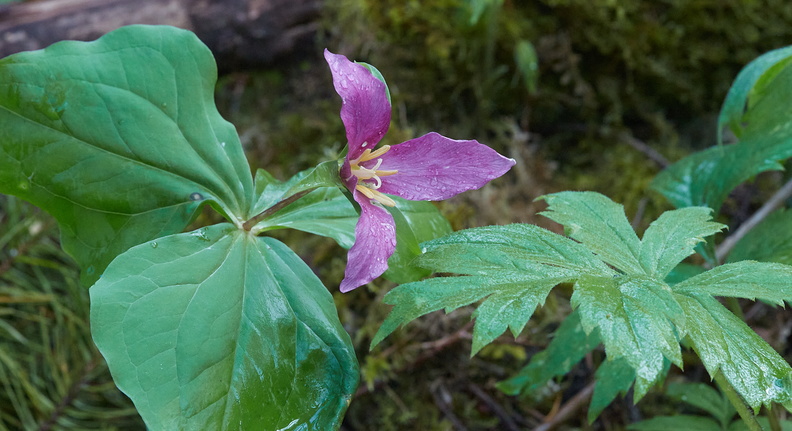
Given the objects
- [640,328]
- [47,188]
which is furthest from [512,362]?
[47,188]

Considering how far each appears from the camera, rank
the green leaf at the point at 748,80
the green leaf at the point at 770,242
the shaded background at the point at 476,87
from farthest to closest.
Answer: the shaded background at the point at 476,87 < the green leaf at the point at 748,80 < the green leaf at the point at 770,242

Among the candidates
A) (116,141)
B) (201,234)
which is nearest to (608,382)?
(201,234)

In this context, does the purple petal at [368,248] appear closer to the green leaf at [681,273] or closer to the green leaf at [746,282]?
the green leaf at [746,282]

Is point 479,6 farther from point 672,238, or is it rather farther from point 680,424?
point 680,424

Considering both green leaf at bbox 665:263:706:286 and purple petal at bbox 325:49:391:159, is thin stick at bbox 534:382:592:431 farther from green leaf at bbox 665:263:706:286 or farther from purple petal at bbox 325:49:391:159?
purple petal at bbox 325:49:391:159

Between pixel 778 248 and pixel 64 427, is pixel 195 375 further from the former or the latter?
pixel 778 248

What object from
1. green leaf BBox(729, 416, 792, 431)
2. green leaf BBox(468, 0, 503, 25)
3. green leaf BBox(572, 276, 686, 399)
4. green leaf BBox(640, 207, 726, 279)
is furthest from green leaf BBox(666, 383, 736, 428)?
green leaf BBox(468, 0, 503, 25)

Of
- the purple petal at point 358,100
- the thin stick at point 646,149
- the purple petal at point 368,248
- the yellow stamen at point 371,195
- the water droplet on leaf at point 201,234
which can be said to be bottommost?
the thin stick at point 646,149

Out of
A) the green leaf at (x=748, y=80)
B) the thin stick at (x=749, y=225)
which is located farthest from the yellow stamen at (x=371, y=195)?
the thin stick at (x=749, y=225)
